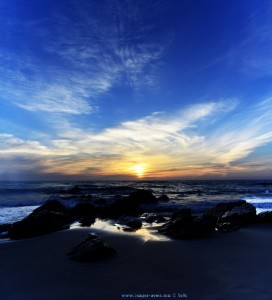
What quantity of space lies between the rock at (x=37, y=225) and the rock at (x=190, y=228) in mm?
4840

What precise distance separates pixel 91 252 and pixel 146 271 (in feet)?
5.51

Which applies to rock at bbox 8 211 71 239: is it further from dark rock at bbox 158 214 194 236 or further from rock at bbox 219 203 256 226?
rock at bbox 219 203 256 226

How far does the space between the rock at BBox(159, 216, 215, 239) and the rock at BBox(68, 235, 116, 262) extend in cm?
325

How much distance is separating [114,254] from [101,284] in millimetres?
2077

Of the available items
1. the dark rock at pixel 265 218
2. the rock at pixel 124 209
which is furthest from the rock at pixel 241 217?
the rock at pixel 124 209

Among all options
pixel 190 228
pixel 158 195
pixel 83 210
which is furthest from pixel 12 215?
pixel 158 195

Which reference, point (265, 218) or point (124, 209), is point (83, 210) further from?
point (265, 218)

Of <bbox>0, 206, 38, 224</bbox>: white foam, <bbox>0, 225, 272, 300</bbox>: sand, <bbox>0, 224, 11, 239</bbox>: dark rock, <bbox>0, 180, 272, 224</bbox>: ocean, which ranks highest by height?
<bbox>0, 180, 272, 224</bbox>: ocean

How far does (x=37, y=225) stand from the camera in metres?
11.2

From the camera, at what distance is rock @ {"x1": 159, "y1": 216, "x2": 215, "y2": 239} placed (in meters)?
9.50

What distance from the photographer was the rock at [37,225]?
10.5 meters

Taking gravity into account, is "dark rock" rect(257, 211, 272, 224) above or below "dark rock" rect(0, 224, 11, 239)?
above

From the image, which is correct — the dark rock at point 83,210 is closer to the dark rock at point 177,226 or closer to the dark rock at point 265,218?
the dark rock at point 177,226

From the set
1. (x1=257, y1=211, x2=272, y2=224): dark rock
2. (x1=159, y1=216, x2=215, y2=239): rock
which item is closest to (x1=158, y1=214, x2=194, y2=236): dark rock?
(x1=159, y1=216, x2=215, y2=239): rock
